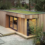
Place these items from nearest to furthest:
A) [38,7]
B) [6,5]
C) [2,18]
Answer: [38,7] < [2,18] < [6,5]

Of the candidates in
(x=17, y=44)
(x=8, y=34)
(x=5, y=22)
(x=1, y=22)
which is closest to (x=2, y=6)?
(x=1, y=22)

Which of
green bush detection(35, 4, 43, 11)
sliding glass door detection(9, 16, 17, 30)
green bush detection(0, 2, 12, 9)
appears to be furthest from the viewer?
green bush detection(0, 2, 12, 9)

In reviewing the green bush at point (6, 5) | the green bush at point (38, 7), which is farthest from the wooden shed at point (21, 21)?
the green bush at point (6, 5)

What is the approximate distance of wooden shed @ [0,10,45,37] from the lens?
9.11m

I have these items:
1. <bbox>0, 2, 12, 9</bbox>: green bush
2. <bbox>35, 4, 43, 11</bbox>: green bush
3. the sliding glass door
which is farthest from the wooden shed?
<bbox>0, 2, 12, 9</bbox>: green bush

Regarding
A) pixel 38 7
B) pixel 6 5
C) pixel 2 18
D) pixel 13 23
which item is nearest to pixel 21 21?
pixel 13 23

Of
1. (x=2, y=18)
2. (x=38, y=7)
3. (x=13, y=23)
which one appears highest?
(x=38, y=7)

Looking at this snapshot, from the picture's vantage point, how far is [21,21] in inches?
387

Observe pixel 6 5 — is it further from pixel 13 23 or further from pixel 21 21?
pixel 21 21

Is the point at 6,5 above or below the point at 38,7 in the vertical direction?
above

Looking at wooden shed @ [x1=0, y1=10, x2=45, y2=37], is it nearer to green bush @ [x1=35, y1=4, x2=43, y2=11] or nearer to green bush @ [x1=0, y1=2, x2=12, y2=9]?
green bush @ [x1=35, y1=4, x2=43, y2=11]

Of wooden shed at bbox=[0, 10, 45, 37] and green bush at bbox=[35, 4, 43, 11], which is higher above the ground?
green bush at bbox=[35, 4, 43, 11]

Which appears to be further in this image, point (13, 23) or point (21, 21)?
point (13, 23)

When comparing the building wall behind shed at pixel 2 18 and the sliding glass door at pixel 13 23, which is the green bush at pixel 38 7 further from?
the building wall behind shed at pixel 2 18
